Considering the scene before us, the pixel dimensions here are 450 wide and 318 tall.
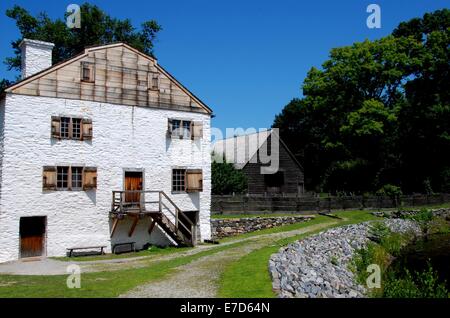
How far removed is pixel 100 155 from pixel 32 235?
17.1ft

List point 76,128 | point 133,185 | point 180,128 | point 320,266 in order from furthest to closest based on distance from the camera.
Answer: point 180,128
point 133,185
point 76,128
point 320,266

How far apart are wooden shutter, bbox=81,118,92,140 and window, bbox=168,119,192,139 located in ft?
15.1

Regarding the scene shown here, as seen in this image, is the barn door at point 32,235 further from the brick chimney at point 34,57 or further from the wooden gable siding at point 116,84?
the brick chimney at point 34,57

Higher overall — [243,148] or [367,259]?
[243,148]

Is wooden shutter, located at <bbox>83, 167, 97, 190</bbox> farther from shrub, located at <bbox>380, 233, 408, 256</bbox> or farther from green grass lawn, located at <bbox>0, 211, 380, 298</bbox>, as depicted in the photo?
shrub, located at <bbox>380, 233, 408, 256</bbox>

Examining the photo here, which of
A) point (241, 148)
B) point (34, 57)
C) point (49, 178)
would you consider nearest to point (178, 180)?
point (49, 178)

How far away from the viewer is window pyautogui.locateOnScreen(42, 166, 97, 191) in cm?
2138

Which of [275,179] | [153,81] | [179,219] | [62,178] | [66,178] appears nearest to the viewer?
[62,178]

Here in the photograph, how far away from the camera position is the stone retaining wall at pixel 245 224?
92.6 feet

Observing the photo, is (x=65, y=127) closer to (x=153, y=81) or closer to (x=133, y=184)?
(x=133, y=184)

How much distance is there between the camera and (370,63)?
4250 centimetres

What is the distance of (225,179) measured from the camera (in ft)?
112

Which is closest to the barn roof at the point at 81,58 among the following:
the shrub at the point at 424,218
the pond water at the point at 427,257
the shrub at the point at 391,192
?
the pond water at the point at 427,257
